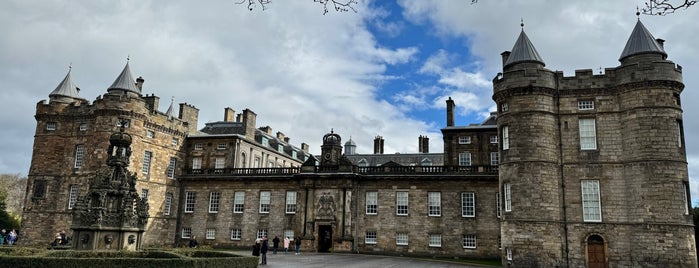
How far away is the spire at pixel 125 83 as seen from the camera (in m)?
40.2

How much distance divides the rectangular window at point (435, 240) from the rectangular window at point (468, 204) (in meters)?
2.42

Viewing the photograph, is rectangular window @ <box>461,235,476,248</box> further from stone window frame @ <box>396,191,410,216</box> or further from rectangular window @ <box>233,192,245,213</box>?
rectangular window @ <box>233,192,245,213</box>

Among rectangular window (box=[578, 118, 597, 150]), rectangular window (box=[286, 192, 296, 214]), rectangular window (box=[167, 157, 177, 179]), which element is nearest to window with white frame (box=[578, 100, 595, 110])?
rectangular window (box=[578, 118, 597, 150])

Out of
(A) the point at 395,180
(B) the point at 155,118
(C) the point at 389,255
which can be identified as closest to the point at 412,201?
(A) the point at 395,180

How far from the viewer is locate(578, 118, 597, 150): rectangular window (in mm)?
28031

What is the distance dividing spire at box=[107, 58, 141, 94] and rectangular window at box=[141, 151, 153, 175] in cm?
577

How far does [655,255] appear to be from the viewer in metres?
25.4

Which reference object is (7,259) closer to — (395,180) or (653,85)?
(395,180)

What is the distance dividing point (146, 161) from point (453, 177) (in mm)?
24140

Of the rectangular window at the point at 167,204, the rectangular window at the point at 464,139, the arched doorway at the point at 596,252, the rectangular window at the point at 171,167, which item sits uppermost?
the rectangular window at the point at 464,139

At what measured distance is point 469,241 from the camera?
35.8 metres

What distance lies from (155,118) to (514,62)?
1104 inches

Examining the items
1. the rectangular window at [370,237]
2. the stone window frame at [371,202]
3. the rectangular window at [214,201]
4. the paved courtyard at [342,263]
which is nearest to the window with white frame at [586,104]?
the paved courtyard at [342,263]

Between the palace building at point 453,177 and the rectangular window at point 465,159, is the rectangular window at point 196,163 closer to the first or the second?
the palace building at point 453,177
